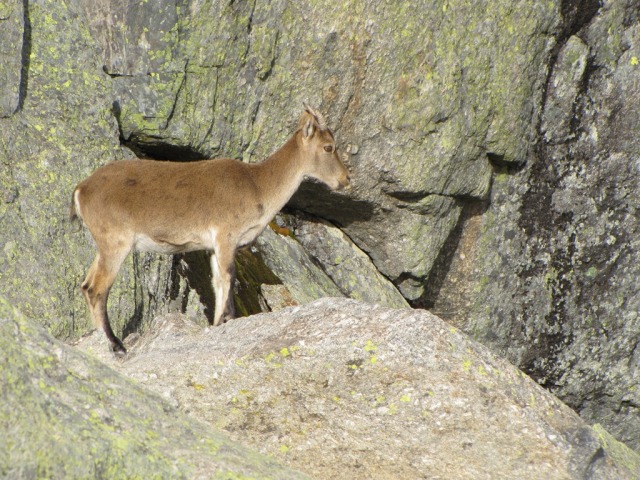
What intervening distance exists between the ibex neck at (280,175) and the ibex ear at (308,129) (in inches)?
6.6

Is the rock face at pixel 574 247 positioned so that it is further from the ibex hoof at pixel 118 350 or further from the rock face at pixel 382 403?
the rock face at pixel 382 403

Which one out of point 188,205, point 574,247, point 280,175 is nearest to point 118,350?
point 188,205

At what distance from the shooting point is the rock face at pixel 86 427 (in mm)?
4012

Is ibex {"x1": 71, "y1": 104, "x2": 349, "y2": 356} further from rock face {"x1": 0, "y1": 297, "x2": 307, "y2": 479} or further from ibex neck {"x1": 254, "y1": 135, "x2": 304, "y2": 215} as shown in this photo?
rock face {"x1": 0, "y1": 297, "x2": 307, "y2": 479}

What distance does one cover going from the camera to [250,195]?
10586mm

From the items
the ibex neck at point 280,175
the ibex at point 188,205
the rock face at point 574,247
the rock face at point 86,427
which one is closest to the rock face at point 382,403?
the rock face at point 86,427

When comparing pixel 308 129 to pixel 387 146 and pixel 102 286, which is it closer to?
pixel 387 146

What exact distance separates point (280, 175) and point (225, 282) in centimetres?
173

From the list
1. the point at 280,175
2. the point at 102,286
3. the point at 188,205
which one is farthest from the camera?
the point at 280,175

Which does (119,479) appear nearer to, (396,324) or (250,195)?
(396,324)

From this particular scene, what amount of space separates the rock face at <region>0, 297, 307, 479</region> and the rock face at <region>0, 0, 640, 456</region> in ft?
16.1

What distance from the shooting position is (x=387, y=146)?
12.2 m

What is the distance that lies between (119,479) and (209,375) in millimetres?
2351

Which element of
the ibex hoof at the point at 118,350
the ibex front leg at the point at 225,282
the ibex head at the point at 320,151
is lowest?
the ibex hoof at the point at 118,350
